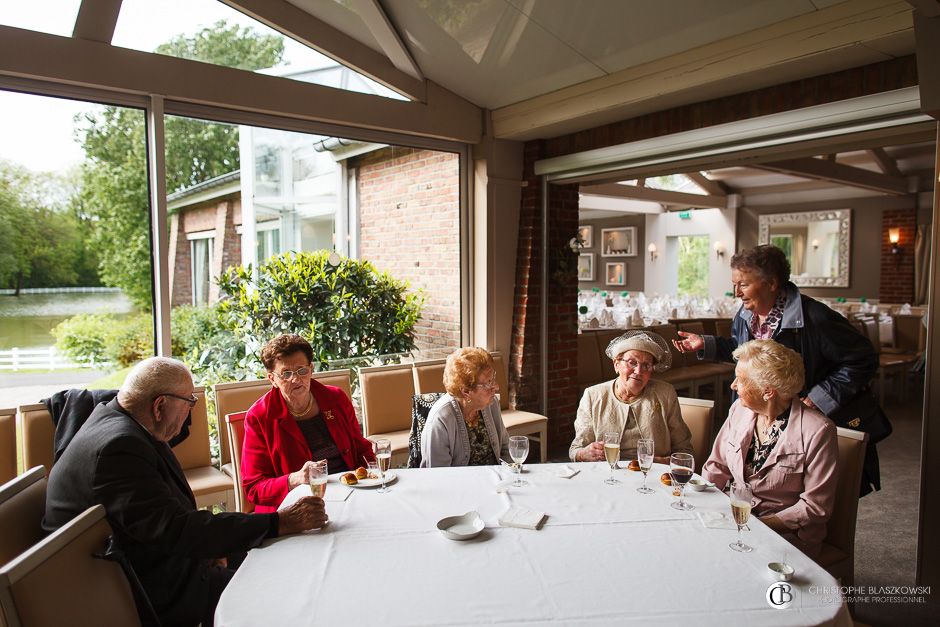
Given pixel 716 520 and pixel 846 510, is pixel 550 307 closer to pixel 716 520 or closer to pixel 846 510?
pixel 846 510

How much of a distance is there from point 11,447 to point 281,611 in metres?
2.15

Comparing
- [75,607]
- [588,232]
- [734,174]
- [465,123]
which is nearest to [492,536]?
[75,607]

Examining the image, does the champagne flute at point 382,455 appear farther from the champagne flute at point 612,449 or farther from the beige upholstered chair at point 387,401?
the beige upholstered chair at point 387,401

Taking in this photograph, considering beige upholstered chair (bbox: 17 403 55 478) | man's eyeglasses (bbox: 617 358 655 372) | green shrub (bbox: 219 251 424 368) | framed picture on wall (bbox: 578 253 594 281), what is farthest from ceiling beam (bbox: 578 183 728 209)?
beige upholstered chair (bbox: 17 403 55 478)

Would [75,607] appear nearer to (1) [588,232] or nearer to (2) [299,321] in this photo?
(2) [299,321]

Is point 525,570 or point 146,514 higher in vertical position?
point 146,514

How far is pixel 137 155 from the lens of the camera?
3562 mm

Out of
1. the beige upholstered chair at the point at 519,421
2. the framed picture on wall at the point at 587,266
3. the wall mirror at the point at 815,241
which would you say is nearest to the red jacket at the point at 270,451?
the beige upholstered chair at the point at 519,421

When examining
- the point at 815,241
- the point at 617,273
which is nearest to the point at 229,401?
the point at 815,241

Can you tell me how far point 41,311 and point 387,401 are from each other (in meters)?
2.06

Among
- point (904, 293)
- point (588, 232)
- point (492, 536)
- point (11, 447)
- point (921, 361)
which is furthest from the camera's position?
point (588, 232)

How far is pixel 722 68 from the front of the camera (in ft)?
11.2

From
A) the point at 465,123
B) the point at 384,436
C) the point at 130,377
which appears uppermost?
the point at 465,123

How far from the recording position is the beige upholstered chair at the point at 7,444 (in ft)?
9.12
